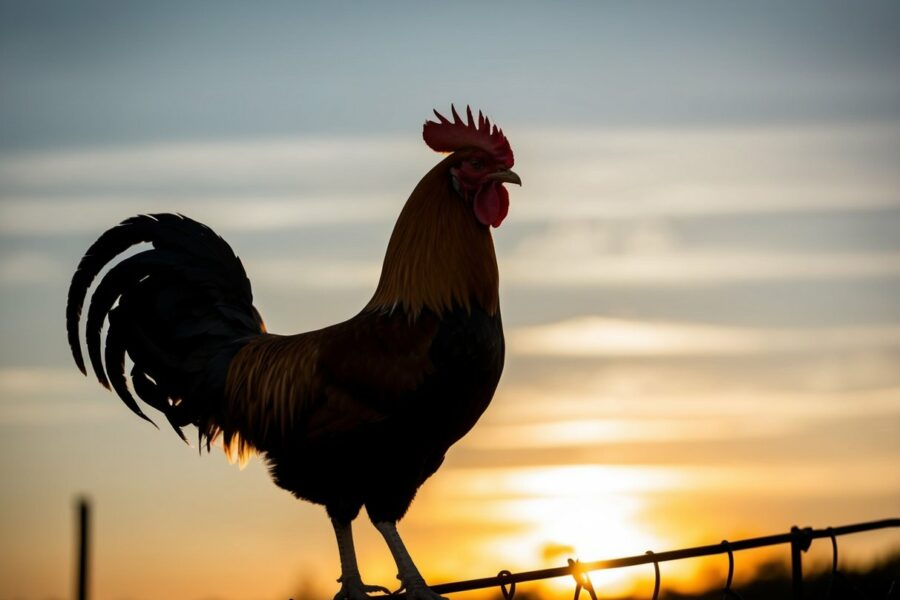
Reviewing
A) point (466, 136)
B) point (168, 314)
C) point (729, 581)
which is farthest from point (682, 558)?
point (168, 314)

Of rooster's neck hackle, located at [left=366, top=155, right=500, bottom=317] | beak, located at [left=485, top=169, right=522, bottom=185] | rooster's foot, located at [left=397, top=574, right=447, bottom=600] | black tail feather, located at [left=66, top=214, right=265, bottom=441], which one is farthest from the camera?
black tail feather, located at [left=66, top=214, right=265, bottom=441]


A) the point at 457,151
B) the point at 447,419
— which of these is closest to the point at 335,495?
the point at 447,419

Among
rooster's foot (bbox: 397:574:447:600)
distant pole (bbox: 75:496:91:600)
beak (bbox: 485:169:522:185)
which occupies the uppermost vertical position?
beak (bbox: 485:169:522:185)

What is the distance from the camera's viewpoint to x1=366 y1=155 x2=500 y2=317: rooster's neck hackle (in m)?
5.37

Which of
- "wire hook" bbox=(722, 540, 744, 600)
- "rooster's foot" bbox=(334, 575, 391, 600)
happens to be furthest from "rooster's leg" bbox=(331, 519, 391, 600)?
"wire hook" bbox=(722, 540, 744, 600)

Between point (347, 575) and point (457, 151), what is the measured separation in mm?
1989

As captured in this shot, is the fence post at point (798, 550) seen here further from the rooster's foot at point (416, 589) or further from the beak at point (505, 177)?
the beak at point (505, 177)

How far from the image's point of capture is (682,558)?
390cm

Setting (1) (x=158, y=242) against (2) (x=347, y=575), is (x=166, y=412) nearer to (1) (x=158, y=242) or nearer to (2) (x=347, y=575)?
(1) (x=158, y=242)

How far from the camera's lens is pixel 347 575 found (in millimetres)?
5352

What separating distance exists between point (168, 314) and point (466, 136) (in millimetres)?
1842

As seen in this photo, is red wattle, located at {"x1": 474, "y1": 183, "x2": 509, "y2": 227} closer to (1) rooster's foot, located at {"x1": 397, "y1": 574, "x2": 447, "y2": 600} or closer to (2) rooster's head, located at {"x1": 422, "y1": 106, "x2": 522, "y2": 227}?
(2) rooster's head, located at {"x1": 422, "y1": 106, "x2": 522, "y2": 227}

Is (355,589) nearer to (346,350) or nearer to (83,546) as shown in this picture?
(346,350)

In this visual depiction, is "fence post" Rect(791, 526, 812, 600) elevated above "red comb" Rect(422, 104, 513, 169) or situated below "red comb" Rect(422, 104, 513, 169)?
below
